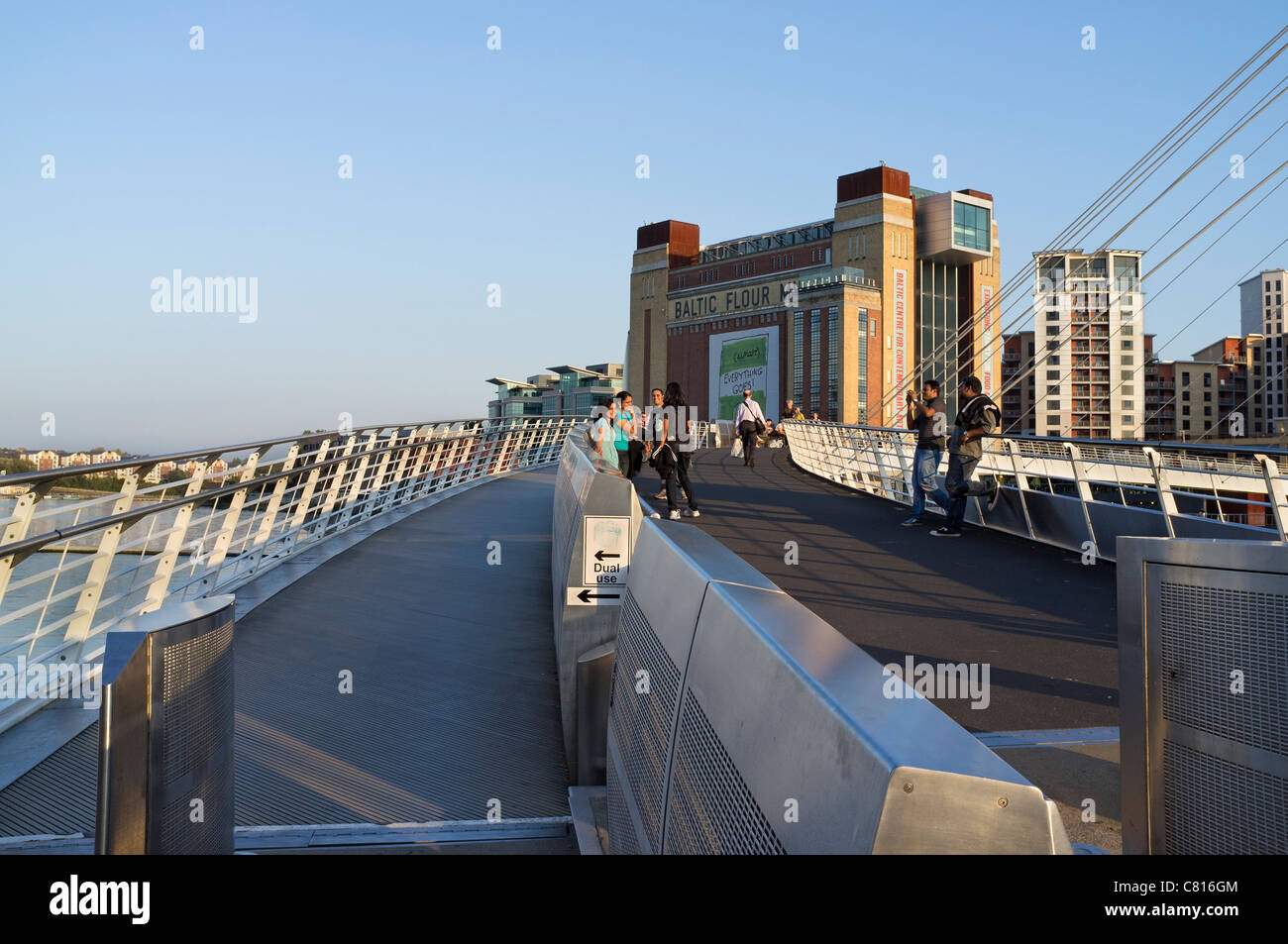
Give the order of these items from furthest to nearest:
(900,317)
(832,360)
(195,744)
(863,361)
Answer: (900,317) < (832,360) < (863,361) < (195,744)

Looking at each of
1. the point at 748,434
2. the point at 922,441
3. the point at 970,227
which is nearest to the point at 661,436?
the point at 922,441

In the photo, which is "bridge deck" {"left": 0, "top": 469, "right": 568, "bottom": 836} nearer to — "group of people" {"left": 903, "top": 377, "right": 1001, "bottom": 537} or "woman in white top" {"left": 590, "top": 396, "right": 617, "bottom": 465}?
"woman in white top" {"left": 590, "top": 396, "right": 617, "bottom": 465}

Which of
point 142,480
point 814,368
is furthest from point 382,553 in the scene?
point 814,368

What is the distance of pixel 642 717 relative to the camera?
3111 millimetres

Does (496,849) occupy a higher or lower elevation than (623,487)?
lower

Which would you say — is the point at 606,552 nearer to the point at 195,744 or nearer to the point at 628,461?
the point at 195,744

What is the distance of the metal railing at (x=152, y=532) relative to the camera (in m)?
5.11

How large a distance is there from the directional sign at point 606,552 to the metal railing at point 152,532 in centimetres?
231

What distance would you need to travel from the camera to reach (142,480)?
6656 millimetres

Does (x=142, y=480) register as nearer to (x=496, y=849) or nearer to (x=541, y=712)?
(x=541, y=712)

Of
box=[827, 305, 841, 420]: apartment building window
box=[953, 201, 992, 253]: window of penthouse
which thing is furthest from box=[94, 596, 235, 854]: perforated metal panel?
box=[953, 201, 992, 253]: window of penthouse

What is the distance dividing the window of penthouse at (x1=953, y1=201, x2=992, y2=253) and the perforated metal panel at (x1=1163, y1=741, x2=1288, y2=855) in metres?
99.7

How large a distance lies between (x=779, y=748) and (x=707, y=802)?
1.42 ft
